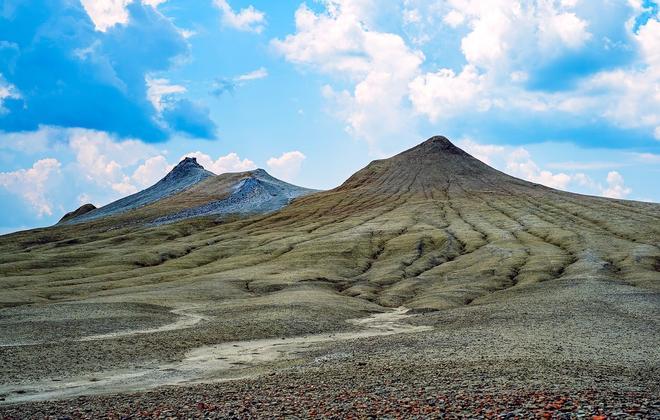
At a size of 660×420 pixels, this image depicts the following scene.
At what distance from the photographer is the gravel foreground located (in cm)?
2375

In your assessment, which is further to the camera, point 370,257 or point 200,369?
point 370,257

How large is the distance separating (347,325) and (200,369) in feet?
86.6

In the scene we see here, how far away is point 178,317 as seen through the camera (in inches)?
2859

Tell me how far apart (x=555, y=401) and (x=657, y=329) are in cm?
3792

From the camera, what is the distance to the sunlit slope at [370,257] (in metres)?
96.0

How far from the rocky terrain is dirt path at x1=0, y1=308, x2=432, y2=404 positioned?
0.20 meters

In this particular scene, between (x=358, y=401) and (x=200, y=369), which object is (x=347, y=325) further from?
(x=358, y=401)

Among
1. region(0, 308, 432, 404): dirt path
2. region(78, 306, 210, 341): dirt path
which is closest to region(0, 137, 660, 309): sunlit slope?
region(78, 306, 210, 341): dirt path

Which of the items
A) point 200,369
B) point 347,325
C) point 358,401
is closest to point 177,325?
→ point 347,325

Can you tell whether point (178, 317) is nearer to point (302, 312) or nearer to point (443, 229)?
point (302, 312)

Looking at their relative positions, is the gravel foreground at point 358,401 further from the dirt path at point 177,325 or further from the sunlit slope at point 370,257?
the sunlit slope at point 370,257

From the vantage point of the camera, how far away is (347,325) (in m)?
69.4

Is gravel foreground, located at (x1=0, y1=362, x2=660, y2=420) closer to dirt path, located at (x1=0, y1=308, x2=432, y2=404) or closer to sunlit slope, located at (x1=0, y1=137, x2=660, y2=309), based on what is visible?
dirt path, located at (x1=0, y1=308, x2=432, y2=404)

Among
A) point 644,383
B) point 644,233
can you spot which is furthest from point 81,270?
point 644,233
